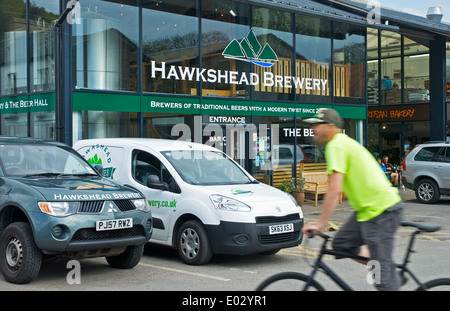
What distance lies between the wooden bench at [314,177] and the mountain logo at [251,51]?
340 cm

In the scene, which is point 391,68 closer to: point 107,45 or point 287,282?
point 107,45

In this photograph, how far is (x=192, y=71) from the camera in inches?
613

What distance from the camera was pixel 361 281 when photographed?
23.3 ft

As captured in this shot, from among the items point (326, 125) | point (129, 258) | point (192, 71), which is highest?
point (192, 71)

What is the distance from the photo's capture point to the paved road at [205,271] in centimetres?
679

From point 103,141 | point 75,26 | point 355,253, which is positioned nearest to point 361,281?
point 355,253

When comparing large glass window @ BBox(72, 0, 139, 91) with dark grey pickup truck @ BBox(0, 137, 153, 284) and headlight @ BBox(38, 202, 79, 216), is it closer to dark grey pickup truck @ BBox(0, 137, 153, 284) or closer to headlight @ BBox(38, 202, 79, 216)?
dark grey pickup truck @ BBox(0, 137, 153, 284)

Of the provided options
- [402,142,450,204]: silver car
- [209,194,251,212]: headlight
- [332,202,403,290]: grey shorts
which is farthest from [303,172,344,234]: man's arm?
[402,142,450,204]: silver car

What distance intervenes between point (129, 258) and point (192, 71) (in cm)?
869

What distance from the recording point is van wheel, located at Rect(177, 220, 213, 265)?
26.3 ft

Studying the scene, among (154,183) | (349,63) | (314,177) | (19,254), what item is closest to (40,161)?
(19,254)

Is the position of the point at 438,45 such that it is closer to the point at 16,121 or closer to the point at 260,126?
the point at 260,126

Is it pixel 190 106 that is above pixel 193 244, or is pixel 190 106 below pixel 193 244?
above
